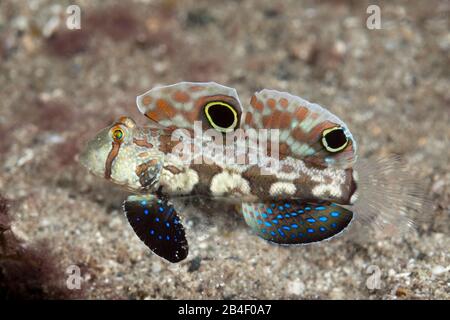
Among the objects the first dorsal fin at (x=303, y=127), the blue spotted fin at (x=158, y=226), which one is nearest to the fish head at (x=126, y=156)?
the blue spotted fin at (x=158, y=226)

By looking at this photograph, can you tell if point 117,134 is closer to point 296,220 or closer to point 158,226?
point 158,226

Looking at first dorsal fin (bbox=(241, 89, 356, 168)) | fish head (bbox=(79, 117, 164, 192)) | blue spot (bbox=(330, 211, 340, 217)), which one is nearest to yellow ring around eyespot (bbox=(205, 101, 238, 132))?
first dorsal fin (bbox=(241, 89, 356, 168))

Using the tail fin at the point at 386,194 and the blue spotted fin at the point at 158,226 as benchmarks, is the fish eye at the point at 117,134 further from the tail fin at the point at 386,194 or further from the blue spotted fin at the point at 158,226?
the tail fin at the point at 386,194
